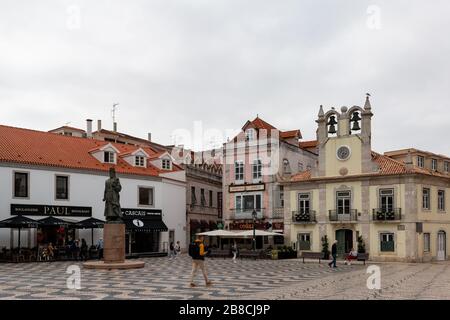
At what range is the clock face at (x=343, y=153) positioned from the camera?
131 ft

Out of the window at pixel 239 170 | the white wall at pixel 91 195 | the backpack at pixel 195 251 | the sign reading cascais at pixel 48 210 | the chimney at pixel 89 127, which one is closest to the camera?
the backpack at pixel 195 251

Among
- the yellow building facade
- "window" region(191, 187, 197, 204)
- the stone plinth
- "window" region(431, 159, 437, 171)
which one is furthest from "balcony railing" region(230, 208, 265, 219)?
the stone plinth

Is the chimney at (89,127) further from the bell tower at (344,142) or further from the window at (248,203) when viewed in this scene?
the bell tower at (344,142)

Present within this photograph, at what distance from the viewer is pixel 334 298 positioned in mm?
16438

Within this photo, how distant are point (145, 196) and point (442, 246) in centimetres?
2246

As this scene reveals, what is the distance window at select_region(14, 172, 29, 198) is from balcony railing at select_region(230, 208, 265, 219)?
681 inches

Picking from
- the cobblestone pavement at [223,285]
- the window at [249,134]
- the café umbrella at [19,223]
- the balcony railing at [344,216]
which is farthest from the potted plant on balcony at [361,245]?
the café umbrella at [19,223]

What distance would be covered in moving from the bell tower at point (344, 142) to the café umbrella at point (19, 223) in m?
20.0

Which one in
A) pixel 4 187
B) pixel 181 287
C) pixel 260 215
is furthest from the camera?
pixel 260 215

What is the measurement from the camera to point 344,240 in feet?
130

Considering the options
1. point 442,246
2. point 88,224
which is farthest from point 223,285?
point 442,246
